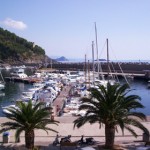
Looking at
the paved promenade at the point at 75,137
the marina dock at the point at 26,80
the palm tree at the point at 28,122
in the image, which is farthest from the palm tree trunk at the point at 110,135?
the marina dock at the point at 26,80

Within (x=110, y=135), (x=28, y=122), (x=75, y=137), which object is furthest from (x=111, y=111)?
(x=75, y=137)

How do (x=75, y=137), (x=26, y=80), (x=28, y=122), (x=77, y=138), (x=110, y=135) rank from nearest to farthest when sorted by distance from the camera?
1. (x=28, y=122)
2. (x=110, y=135)
3. (x=77, y=138)
4. (x=75, y=137)
5. (x=26, y=80)

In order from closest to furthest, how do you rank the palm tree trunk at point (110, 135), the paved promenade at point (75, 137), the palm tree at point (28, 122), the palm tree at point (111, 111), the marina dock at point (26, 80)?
the palm tree at point (28, 122) < the palm tree at point (111, 111) < the palm tree trunk at point (110, 135) < the paved promenade at point (75, 137) < the marina dock at point (26, 80)

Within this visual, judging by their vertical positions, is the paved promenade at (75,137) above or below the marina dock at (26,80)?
below

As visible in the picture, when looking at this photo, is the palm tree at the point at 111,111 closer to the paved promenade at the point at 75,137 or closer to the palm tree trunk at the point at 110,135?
the palm tree trunk at the point at 110,135

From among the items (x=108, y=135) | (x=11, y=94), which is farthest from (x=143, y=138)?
(x=11, y=94)

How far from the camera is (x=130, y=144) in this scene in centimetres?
2164

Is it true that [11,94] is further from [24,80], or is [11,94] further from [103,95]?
[103,95]

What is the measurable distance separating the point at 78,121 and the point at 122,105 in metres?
2.81

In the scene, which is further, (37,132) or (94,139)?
(37,132)

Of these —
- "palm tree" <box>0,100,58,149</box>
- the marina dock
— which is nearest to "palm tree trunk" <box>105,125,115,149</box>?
"palm tree" <box>0,100,58,149</box>

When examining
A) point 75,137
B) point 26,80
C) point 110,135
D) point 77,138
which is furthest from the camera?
point 26,80

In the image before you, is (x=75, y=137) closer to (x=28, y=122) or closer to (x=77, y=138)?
(x=77, y=138)

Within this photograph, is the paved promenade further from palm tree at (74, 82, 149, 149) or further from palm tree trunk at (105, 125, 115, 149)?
palm tree at (74, 82, 149, 149)
